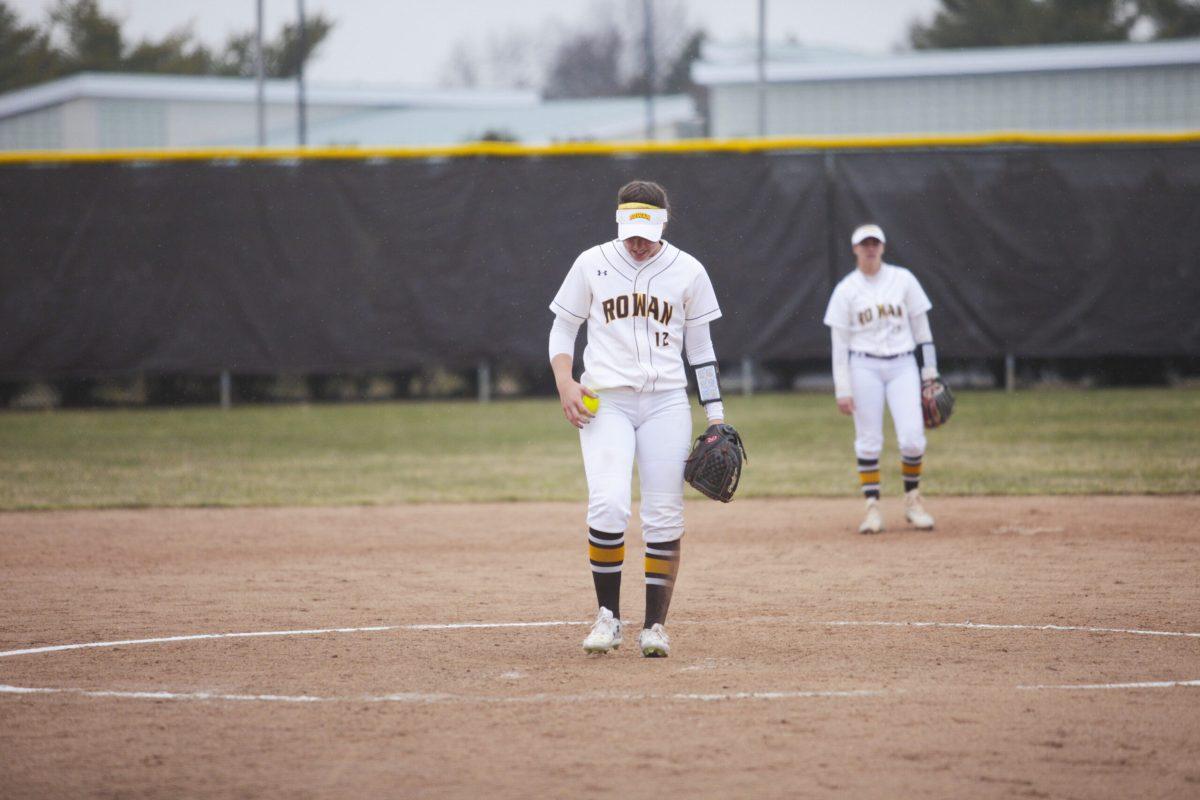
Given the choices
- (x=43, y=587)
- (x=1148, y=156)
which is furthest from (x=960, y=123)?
(x=43, y=587)

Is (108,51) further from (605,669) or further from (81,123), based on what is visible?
(605,669)

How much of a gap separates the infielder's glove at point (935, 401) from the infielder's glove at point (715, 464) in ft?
13.6

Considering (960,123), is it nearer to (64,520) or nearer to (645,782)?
(64,520)

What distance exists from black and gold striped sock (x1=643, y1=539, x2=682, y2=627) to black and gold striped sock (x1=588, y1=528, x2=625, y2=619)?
0.44ft

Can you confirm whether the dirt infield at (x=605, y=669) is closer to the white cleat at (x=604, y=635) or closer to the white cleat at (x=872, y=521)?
the white cleat at (x=604, y=635)

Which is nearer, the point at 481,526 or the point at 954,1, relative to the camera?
the point at 481,526

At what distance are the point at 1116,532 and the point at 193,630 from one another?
613cm

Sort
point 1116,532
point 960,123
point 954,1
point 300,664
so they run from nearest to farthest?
point 300,664, point 1116,532, point 960,123, point 954,1

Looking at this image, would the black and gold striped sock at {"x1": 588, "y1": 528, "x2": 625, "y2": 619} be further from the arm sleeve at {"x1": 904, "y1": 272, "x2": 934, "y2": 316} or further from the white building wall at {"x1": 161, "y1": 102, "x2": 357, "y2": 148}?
the white building wall at {"x1": 161, "y1": 102, "x2": 357, "y2": 148}

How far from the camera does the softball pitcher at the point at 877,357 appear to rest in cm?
996

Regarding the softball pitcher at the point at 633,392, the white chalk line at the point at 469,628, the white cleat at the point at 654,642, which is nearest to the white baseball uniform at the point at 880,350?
the white chalk line at the point at 469,628

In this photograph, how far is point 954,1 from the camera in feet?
148

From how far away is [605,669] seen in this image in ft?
19.3

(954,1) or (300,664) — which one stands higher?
(954,1)
